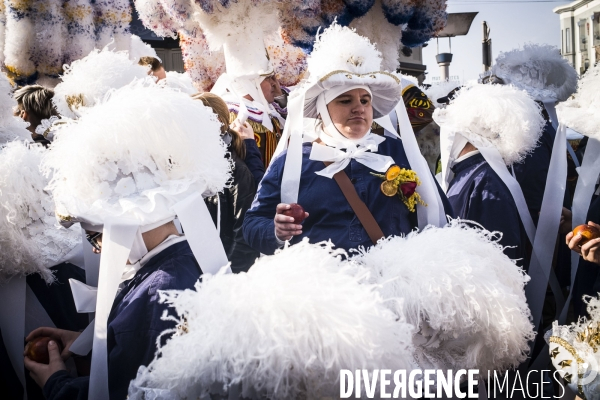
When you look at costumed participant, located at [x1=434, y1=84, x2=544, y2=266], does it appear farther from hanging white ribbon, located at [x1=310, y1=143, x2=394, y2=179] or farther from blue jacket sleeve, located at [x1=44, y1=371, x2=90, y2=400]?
Result: blue jacket sleeve, located at [x1=44, y1=371, x2=90, y2=400]

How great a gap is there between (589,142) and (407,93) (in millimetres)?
1638

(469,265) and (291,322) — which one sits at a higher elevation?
(291,322)

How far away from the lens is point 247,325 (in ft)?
4.95

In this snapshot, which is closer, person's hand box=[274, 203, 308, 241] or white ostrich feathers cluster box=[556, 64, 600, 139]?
person's hand box=[274, 203, 308, 241]

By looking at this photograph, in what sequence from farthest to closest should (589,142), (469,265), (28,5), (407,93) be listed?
(28,5) → (407,93) → (589,142) → (469,265)

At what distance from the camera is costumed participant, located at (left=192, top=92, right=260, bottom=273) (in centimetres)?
344

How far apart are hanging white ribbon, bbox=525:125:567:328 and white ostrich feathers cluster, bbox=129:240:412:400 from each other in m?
2.25

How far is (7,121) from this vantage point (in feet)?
10.9

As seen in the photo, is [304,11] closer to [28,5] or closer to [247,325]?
[28,5]

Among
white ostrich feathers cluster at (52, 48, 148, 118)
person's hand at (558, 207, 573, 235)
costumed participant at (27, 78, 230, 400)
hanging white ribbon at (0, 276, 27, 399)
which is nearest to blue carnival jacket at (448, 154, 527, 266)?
person's hand at (558, 207, 573, 235)

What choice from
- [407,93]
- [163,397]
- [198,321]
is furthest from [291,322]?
[407,93]

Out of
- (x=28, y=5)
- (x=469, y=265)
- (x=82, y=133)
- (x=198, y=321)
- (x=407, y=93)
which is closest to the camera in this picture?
(x=198, y=321)

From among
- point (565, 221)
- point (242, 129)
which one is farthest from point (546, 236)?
point (242, 129)

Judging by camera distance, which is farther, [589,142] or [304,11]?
[304,11]
